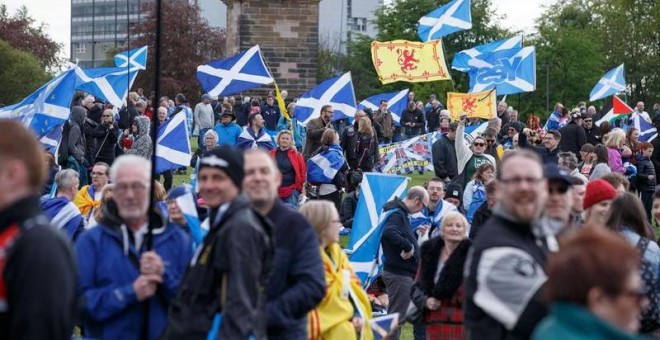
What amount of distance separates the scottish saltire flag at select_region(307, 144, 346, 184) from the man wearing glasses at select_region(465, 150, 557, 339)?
47.6ft

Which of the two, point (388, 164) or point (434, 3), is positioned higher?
point (434, 3)

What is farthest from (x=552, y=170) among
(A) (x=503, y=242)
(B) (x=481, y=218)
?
(B) (x=481, y=218)

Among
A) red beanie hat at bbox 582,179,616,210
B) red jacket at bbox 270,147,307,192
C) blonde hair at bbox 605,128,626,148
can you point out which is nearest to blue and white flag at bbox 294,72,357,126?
blonde hair at bbox 605,128,626,148

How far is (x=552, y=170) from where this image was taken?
24.2ft

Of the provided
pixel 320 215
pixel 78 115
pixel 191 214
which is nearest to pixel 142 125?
pixel 78 115

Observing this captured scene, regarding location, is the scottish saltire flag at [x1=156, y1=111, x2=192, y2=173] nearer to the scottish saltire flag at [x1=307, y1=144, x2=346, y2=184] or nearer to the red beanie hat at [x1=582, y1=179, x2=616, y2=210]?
the scottish saltire flag at [x1=307, y1=144, x2=346, y2=184]

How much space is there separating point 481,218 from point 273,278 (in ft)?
18.9

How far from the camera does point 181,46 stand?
286 feet

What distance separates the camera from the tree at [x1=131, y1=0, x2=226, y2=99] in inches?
3196

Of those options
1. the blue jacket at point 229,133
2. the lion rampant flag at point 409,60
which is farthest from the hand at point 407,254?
the lion rampant flag at point 409,60

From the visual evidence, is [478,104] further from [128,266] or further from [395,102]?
[128,266]

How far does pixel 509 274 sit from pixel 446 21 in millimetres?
25311

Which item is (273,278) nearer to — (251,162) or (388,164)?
(251,162)

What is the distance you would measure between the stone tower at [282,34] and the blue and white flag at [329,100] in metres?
17.8
